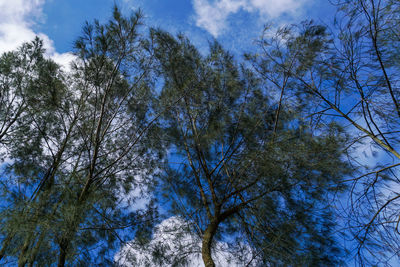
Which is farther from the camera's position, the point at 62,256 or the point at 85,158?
the point at 85,158

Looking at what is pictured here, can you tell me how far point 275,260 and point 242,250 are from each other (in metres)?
0.55

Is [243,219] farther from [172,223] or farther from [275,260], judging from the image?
[172,223]

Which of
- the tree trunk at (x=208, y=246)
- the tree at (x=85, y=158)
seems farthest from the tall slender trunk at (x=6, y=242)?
the tree trunk at (x=208, y=246)

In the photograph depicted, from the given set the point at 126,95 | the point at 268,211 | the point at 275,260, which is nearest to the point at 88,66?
the point at 126,95

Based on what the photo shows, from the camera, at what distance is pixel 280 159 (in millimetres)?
3152

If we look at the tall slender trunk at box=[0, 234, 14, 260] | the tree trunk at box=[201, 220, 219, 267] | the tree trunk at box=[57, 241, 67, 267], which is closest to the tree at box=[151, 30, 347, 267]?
the tree trunk at box=[201, 220, 219, 267]

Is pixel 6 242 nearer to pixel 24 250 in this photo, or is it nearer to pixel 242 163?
pixel 24 250

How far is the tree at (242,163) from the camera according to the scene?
310cm

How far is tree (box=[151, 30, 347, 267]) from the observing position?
3096 millimetres

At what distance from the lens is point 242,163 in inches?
142

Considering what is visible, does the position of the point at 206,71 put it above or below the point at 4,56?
below

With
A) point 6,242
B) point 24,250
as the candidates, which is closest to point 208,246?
point 24,250

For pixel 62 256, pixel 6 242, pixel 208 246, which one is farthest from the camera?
pixel 208 246

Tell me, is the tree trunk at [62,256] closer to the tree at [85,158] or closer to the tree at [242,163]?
the tree at [85,158]
